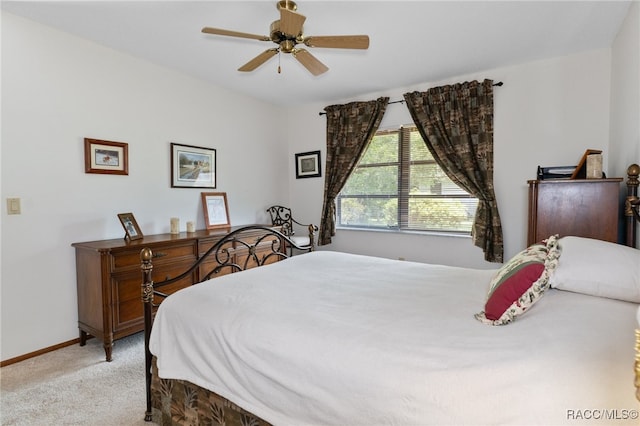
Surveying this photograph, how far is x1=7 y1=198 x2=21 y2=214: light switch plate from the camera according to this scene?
2461mm

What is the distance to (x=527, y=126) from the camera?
333cm

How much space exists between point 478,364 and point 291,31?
2006 millimetres

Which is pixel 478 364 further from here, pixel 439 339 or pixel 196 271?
pixel 196 271

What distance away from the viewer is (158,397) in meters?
1.71

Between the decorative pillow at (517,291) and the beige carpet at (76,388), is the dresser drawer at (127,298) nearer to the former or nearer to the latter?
the beige carpet at (76,388)

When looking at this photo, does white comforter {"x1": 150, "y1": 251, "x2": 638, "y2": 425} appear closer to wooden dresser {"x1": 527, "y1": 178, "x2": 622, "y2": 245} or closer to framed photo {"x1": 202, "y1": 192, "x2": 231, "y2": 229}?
wooden dresser {"x1": 527, "y1": 178, "x2": 622, "y2": 245}

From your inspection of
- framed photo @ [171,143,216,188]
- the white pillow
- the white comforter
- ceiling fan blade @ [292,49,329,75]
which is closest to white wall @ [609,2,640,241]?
the white pillow

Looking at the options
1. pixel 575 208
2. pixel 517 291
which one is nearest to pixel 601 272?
pixel 517 291

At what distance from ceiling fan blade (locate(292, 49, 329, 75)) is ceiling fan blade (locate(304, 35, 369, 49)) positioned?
165 mm

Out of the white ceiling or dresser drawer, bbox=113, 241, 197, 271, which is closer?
the white ceiling

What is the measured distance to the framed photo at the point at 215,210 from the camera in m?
3.86

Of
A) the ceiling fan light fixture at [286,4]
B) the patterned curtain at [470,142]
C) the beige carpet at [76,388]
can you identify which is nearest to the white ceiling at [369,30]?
the ceiling fan light fixture at [286,4]

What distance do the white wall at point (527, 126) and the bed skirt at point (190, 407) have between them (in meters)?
3.06

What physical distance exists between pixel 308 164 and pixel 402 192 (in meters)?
1.45
